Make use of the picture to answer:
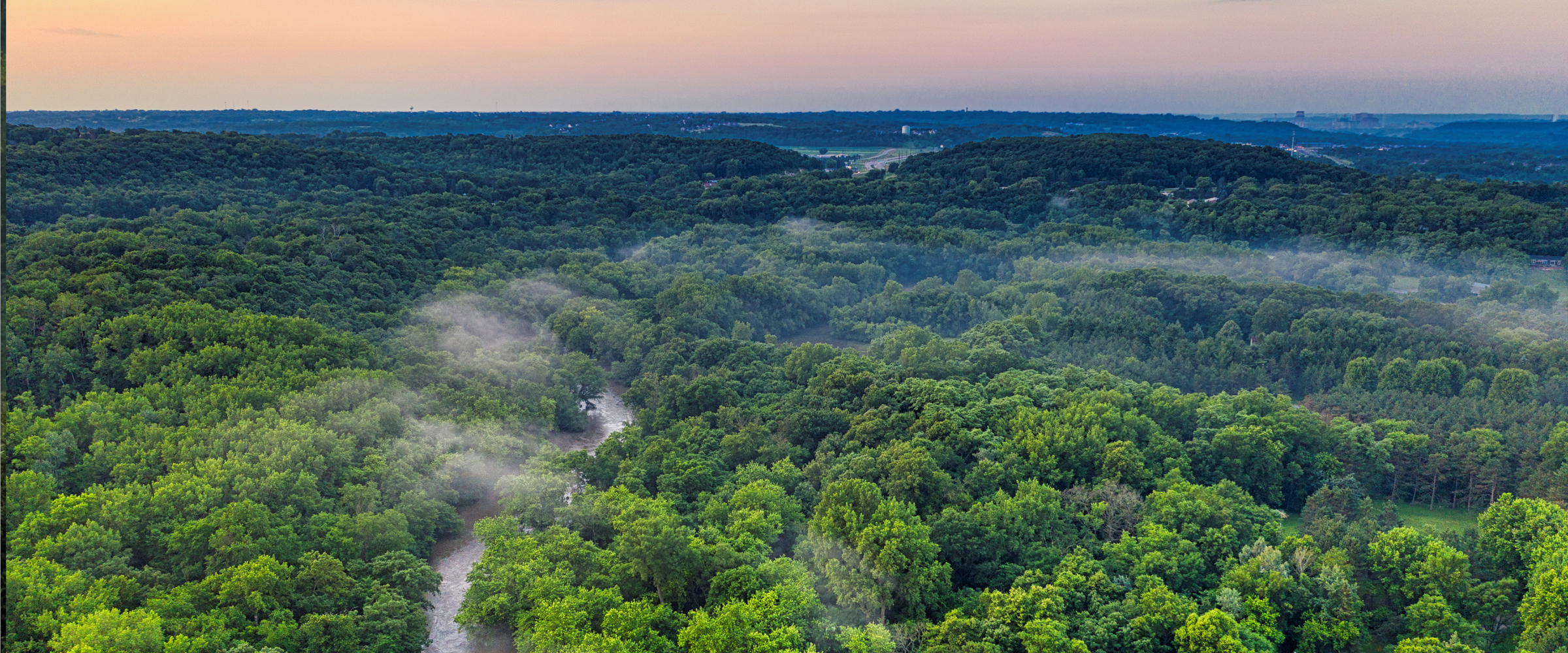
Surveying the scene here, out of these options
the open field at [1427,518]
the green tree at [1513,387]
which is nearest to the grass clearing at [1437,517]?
the open field at [1427,518]

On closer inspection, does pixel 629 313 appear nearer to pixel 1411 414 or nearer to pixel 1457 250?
pixel 1411 414

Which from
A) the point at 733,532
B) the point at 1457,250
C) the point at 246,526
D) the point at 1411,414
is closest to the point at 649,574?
the point at 733,532

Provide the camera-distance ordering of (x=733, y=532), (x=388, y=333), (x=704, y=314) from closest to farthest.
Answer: (x=733, y=532) → (x=388, y=333) → (x=704, y=314)

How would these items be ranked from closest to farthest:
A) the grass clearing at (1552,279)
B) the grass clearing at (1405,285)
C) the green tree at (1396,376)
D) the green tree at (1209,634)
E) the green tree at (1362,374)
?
the green tree at (1209,634) → the green tree at (1396,376) → the green tree at (1362,374) → the grass clearing at (1552,279) → the grass clearing at (1405,285)

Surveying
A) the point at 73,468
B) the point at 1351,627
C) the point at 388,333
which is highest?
the point at 388,333

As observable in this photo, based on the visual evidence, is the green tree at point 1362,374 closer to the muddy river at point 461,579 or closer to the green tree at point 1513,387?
the green tree at point 1513,387

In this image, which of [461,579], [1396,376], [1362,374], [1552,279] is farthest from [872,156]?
[461,579]

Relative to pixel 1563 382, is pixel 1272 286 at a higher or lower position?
higher

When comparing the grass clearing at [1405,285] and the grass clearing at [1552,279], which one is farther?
the grass clearing at [1405,285]
